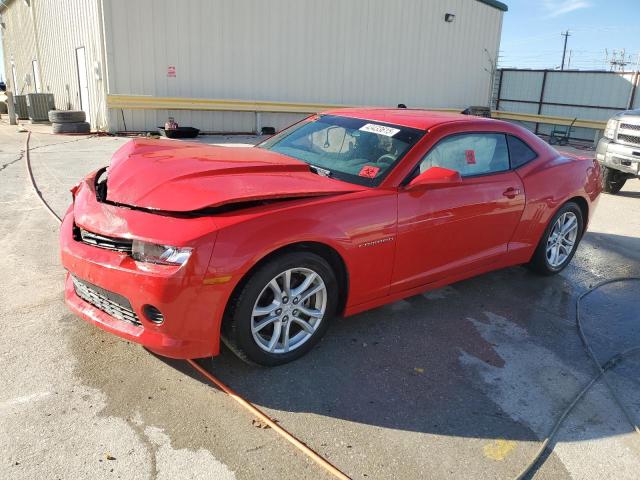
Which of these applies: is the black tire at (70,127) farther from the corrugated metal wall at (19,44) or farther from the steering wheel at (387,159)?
the steering wheel at (387,159)

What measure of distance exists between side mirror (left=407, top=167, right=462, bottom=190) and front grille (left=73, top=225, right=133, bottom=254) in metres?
1.81

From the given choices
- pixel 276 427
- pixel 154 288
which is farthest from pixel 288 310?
pixel 154 288

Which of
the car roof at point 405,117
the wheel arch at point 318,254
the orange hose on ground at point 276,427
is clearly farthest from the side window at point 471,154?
the orange hose on ground at point 276,427

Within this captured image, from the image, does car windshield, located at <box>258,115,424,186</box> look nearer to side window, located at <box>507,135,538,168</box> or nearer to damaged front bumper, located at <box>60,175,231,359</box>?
side window, located at <box>507,135,538,168</box>

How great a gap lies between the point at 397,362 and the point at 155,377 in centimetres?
148

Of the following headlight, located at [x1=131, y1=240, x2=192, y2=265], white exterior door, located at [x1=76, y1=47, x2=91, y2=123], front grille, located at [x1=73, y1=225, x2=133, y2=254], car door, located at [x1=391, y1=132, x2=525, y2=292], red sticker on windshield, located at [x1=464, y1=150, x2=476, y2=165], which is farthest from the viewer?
white exterior door, located at [x1=76, y1=47, x2=91, y2=123]

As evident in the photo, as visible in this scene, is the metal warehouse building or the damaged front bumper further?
the metal warehouse building

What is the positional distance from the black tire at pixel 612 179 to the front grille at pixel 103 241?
872 centimetres

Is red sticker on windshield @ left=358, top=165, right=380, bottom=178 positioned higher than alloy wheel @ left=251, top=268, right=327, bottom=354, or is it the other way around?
red sticker on windshield @ left=358, top=165, right=380, bottom=178

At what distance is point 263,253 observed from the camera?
111 inches

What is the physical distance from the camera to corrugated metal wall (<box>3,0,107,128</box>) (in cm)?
1360

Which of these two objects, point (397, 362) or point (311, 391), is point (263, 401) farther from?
point (397, 362)

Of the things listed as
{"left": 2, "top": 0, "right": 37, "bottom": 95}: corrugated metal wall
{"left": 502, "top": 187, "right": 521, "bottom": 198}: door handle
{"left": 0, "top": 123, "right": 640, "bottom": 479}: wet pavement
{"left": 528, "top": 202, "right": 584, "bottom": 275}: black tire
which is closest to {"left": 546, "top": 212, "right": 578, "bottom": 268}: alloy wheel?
{"left": 528, "top": 202, "right": 584, "bottom": 275}: black tire

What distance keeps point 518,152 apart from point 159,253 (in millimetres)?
3232
